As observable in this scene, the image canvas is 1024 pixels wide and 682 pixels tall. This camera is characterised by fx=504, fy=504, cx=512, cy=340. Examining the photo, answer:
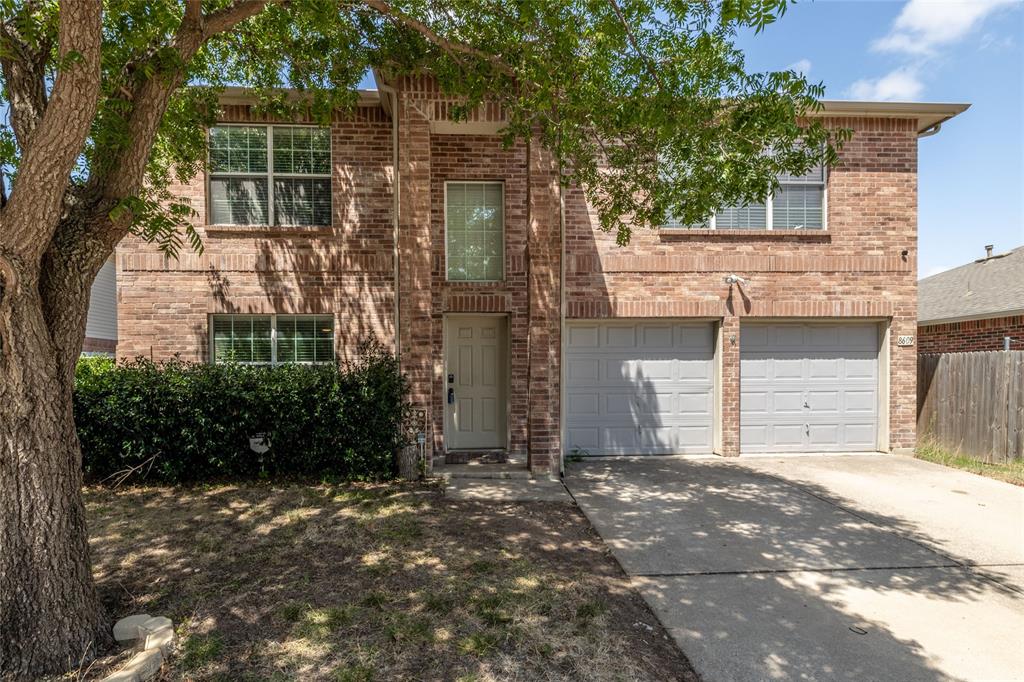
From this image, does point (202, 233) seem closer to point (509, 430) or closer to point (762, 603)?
point (509, 430)

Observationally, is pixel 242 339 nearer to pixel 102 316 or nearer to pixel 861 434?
→ pixel 861 434

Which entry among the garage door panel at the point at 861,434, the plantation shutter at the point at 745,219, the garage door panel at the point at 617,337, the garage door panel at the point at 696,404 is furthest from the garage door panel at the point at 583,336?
the garage door panel at the point at 861,434

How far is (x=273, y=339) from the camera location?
26.1 feet

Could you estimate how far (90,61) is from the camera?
2941mm

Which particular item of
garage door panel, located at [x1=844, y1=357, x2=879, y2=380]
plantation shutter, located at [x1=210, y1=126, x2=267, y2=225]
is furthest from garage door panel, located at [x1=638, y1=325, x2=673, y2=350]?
plantation shutter, located at [x1=210, y1=126, x2=267, y2=225]

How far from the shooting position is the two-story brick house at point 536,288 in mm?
7320

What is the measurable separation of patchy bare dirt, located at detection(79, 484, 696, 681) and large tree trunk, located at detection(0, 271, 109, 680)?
399 millimetres

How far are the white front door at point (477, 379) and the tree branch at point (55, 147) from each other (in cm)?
536

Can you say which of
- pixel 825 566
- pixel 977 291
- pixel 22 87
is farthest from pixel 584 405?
pixel 977 291

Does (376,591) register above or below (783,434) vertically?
below

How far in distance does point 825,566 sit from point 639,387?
14.3 ft

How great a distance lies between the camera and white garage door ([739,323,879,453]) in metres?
8.61

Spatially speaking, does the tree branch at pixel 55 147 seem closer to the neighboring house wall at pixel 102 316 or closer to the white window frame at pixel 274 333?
the white window frame at pixel 274 333

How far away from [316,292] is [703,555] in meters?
6.44
